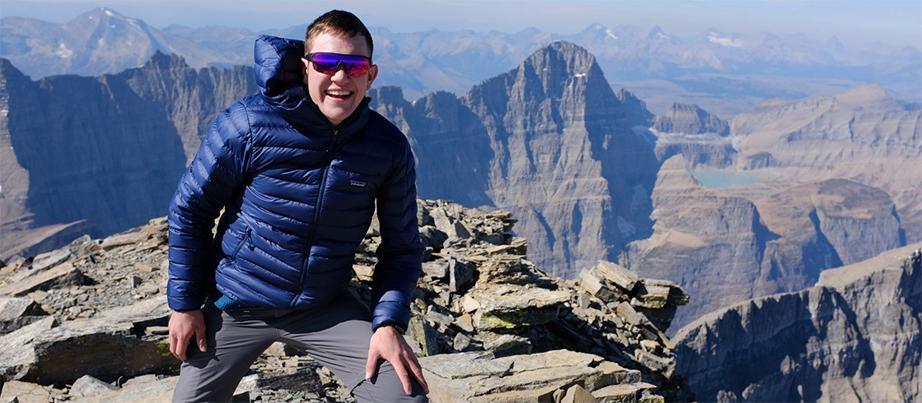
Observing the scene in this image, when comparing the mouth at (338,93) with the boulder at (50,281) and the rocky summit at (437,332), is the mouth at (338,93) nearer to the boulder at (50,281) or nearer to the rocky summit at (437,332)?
the rocky summit at (437,332)

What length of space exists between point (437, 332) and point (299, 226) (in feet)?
23.0

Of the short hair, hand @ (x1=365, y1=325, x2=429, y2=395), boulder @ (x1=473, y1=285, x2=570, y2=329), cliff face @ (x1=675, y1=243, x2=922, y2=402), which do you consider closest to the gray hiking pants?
hand @ (x1=365, y1=325, x2=429, y2=395)

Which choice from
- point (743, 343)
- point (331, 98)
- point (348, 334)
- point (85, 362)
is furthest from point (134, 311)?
point (743, 343)

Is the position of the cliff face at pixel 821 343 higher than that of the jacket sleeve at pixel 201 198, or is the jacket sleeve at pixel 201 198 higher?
the jacket sleeve at pixel 201 198

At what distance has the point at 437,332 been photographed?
38.6 ft

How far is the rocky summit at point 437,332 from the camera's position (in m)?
8.63

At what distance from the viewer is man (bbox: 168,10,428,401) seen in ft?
16.1

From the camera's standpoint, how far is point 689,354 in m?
93.2

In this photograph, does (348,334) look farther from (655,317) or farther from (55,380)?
(655,317)

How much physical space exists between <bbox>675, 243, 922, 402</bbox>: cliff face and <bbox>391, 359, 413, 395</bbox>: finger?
91.7 meters

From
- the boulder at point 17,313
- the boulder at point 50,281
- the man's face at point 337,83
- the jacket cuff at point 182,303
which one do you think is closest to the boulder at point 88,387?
the boulder at point 17,313

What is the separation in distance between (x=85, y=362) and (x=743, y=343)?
10584 cm

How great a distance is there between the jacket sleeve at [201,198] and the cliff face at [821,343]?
91992 mm

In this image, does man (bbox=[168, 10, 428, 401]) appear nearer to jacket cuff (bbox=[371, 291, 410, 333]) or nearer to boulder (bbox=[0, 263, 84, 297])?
jacket cuff (bbox=[371, 291, 410, 333])
